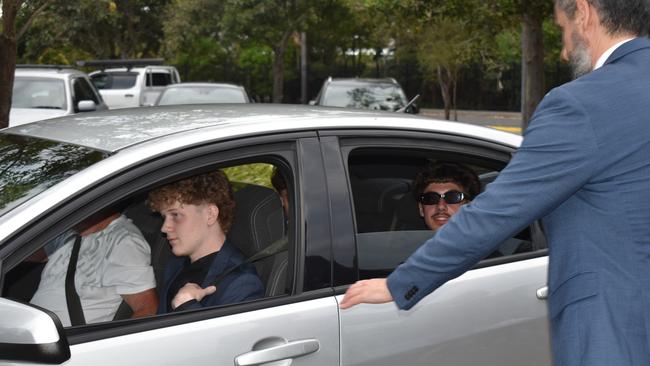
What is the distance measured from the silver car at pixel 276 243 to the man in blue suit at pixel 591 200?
544 millimetres

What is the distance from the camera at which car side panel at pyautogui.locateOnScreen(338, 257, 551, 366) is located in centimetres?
289

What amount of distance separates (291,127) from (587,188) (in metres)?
1.02

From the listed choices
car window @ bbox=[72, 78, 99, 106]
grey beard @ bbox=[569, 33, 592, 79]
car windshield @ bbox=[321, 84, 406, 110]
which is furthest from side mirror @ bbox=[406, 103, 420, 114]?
grey beard @ bbox=[569, 33, 592, 79]

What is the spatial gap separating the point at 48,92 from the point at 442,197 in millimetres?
11244

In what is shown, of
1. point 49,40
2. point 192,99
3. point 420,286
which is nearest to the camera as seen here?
point 420,286

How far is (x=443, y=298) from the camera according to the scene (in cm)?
307

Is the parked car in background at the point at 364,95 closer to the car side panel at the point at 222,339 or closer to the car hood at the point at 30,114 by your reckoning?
the car hood at the point at 30,114

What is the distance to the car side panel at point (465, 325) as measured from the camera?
2895 mm

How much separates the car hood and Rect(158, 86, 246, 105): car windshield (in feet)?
9.72

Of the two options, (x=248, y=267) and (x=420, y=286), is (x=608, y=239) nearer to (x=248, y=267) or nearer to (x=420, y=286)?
(x=420, y=286)

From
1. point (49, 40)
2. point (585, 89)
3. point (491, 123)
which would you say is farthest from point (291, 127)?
point (49, 40)

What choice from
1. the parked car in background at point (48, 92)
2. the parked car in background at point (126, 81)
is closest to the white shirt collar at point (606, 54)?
the parked car in background at point (48, 92)

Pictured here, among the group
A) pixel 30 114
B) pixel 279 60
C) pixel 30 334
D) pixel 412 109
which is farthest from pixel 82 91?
pixel 279 60

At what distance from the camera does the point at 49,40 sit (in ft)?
129
